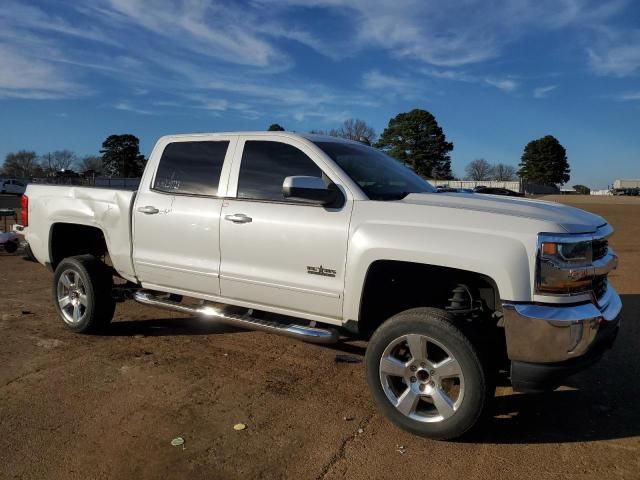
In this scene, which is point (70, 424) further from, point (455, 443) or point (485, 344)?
point (485, 344)

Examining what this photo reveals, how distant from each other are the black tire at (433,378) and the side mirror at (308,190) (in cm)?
99

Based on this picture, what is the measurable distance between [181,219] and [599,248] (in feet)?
10.9

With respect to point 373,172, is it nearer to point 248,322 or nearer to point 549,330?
point 248,322

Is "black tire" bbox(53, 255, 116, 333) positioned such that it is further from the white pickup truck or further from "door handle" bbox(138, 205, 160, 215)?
"door handle" bbox(138, 205, 160, 215)

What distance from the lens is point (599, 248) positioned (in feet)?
11.4

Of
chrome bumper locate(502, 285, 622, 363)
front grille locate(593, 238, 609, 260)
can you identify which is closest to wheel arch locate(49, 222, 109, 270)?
chrome bumper locate(502, 285, 622, 363)

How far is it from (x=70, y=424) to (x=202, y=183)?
222 cm

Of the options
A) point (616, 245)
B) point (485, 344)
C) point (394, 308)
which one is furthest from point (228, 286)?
point (616, 245)

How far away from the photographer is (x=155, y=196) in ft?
16.5

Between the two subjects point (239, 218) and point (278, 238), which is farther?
point (239, 218)

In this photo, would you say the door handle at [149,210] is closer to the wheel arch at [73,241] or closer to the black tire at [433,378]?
the wheel arch at [73,241]

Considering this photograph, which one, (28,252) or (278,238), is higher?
(278,238)

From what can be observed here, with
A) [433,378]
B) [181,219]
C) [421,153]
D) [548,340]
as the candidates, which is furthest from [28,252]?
[421,153]

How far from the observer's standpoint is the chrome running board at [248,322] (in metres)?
3.96
